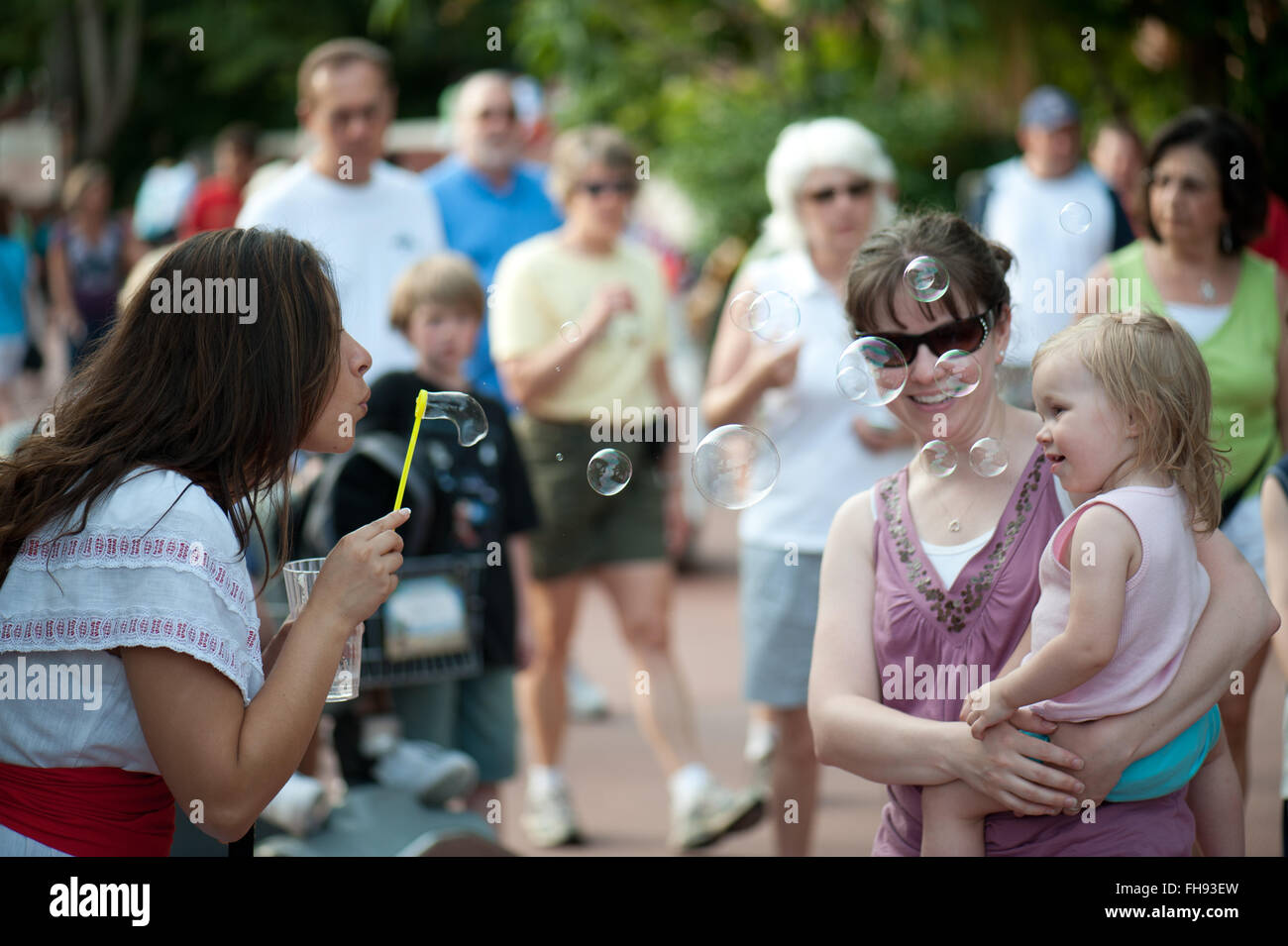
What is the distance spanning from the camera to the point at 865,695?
2258mm

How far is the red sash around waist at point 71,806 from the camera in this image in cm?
201

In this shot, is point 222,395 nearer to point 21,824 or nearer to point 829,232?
point 21,824

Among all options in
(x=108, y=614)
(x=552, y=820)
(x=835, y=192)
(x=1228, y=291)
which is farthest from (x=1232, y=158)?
(x=108, y=614)

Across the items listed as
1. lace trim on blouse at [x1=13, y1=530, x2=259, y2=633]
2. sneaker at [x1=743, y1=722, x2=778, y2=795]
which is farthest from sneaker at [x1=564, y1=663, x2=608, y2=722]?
lace trim on blouse at [x1=13, y1=530, x2=259, y2=633]

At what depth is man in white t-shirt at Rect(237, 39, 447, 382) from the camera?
4.64m

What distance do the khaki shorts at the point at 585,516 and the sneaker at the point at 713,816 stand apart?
805 millimetres

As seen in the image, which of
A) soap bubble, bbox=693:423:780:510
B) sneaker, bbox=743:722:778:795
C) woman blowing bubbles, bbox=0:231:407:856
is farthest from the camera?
sneaker, bbox=743:722:778:795

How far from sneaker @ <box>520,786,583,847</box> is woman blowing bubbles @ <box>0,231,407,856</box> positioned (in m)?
2.48

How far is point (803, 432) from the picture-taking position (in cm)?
396

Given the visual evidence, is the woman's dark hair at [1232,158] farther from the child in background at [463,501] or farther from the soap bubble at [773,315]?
the child in background at [463,501]

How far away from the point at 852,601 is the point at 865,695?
0.15m

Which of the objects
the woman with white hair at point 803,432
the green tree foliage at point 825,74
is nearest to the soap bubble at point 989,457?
the woman with white hair at point 803,432

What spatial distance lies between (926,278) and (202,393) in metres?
1.10

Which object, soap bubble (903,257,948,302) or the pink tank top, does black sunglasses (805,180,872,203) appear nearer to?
soap bubble (903,257,948,302)
